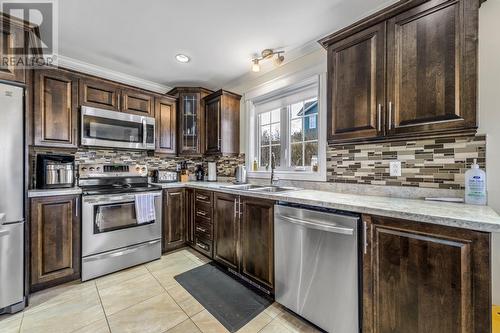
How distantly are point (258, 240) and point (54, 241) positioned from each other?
1.93 meters

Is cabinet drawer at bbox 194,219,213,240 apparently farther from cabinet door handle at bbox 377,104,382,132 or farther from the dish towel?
cabinet door handle at bbox 377,104,382,132

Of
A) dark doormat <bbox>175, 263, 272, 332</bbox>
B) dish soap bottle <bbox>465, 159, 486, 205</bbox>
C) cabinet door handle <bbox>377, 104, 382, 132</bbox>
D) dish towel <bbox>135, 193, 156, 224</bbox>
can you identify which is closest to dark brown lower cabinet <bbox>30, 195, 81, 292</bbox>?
dish towel <bbox>135, 193, 156, 224</bbox>

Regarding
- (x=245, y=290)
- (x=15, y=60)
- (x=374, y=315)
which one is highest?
(x=15, y=60)

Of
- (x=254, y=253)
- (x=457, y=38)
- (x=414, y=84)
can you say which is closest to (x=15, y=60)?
(x=254, y=253)

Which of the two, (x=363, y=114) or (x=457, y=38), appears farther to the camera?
(x=363, y=114)

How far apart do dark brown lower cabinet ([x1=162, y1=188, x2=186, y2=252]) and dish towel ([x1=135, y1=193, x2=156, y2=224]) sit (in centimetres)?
21

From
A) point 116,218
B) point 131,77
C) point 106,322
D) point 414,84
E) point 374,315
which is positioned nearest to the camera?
point 374,315

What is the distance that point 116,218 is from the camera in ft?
7.67

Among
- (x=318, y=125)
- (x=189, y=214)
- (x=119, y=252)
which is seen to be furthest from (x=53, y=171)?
(x=318, y=125)

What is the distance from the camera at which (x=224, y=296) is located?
189 centimetres

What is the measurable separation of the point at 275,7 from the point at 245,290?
252 centimetres

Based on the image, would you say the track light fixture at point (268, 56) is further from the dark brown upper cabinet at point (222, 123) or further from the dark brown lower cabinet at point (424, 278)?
the dark brown lower cabinet at point (424, 278)

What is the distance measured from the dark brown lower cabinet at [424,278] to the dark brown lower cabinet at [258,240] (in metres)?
0.76

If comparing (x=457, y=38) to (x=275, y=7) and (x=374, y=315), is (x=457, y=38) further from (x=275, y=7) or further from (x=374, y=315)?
(x=374, y=315)
